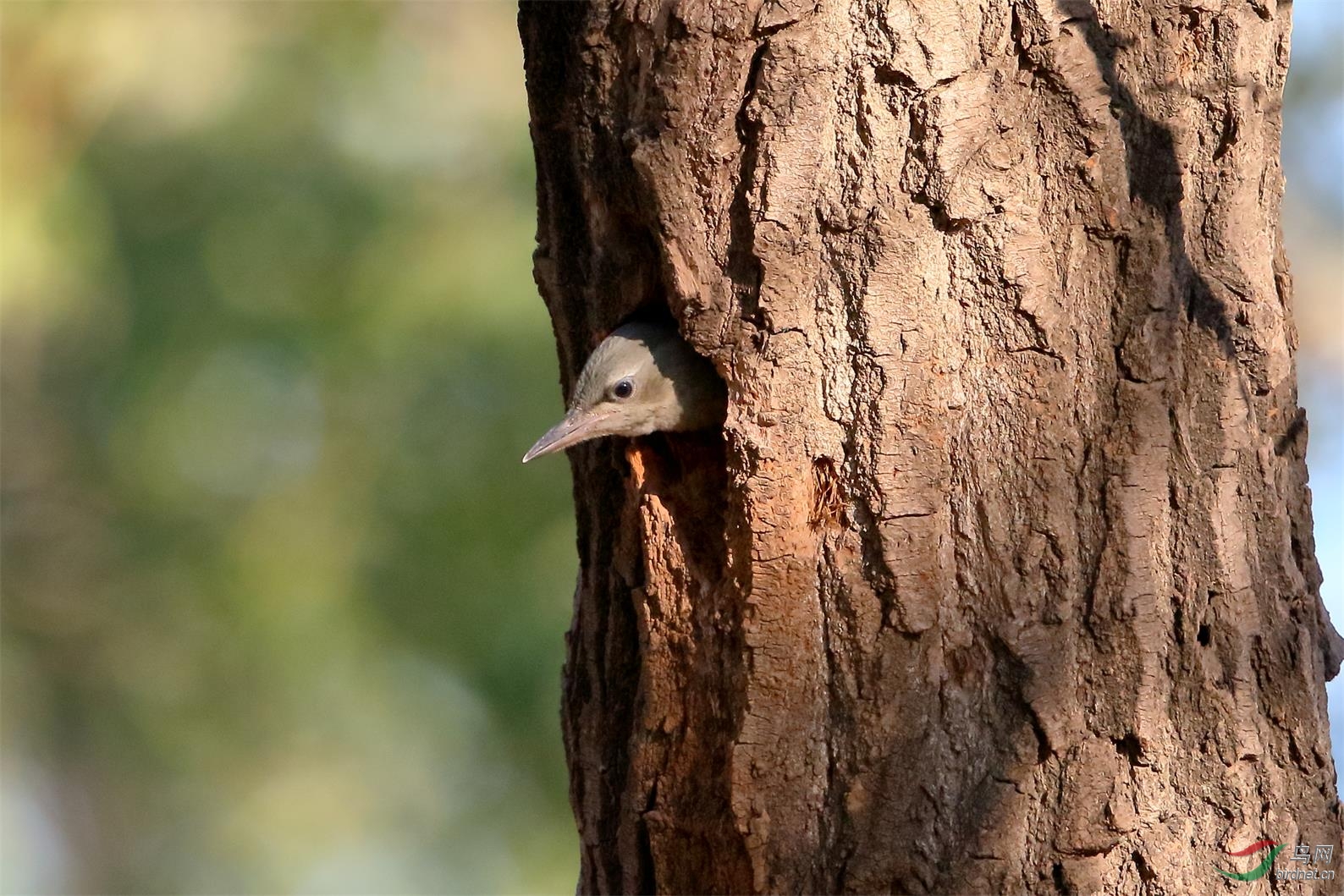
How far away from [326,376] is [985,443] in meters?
5.33

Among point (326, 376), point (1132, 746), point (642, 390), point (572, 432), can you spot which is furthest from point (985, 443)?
point (326, 376)

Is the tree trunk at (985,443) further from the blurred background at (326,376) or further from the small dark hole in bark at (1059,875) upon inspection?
the blurred background at (326,376)

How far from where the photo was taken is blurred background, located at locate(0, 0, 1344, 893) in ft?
22.2

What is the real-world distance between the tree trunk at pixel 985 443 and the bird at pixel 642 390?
0.26 meters

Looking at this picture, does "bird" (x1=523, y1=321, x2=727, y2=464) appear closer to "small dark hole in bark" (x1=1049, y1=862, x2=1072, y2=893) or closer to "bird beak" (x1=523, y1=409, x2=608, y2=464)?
"bird beak" (x1=523, y1=409, x2=608, y2=464)

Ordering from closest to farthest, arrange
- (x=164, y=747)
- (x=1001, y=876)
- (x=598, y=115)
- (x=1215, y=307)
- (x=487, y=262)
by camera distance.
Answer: (x=1001, y=876) → (x=1215, y=307) → (x=598, y=115) → (x=487, y=262) → (x=164, y=747)

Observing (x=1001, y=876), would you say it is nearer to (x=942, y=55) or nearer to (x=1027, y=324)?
(x=1027, y=324)

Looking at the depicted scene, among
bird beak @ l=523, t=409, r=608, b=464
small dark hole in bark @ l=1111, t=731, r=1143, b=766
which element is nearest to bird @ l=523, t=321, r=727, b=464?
bird beak @ l=523, t=409, r=608, b=464

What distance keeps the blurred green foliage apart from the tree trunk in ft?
14.9

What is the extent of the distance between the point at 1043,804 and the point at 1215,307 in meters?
0.87

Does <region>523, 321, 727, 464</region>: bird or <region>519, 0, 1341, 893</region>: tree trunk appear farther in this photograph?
<region>523, 321, 727, 464</region>: bird

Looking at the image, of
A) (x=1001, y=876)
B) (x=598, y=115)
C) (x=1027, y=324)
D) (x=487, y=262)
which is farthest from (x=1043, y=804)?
(x=487, y=262)

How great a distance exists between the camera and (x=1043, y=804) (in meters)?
2.05

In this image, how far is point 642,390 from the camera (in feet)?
7.97
